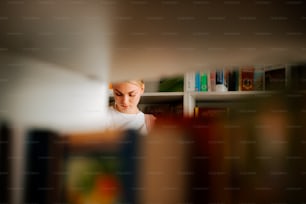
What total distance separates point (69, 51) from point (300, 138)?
47 centimetres

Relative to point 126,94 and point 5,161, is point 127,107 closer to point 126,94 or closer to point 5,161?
point 126,94

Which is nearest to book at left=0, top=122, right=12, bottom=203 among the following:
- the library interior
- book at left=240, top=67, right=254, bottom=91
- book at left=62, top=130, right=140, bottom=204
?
the library interior

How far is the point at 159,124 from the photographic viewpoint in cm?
54

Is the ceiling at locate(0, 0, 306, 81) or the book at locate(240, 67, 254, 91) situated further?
the book at locate(240, 67, 254, 91)

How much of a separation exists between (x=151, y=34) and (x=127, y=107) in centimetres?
18

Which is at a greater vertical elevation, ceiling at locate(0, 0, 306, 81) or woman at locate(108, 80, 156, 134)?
ceiling at locate(0, 0, 306, 81)

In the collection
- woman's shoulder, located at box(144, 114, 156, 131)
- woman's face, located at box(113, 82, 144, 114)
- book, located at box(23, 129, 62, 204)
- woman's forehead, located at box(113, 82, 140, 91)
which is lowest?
book, located at box(23, 129, 62, 204)

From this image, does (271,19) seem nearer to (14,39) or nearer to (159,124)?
(159,124)

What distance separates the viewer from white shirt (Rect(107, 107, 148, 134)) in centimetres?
59

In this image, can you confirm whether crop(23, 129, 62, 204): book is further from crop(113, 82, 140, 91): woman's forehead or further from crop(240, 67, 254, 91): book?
crop(240, 67, 254, 91): book

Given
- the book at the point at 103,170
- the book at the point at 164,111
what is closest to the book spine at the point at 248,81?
the book at the point at 164,111

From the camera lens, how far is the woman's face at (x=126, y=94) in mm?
685

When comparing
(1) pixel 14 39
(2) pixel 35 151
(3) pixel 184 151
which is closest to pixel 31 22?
(1) pixel 14 39

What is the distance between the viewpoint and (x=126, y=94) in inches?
27.1
